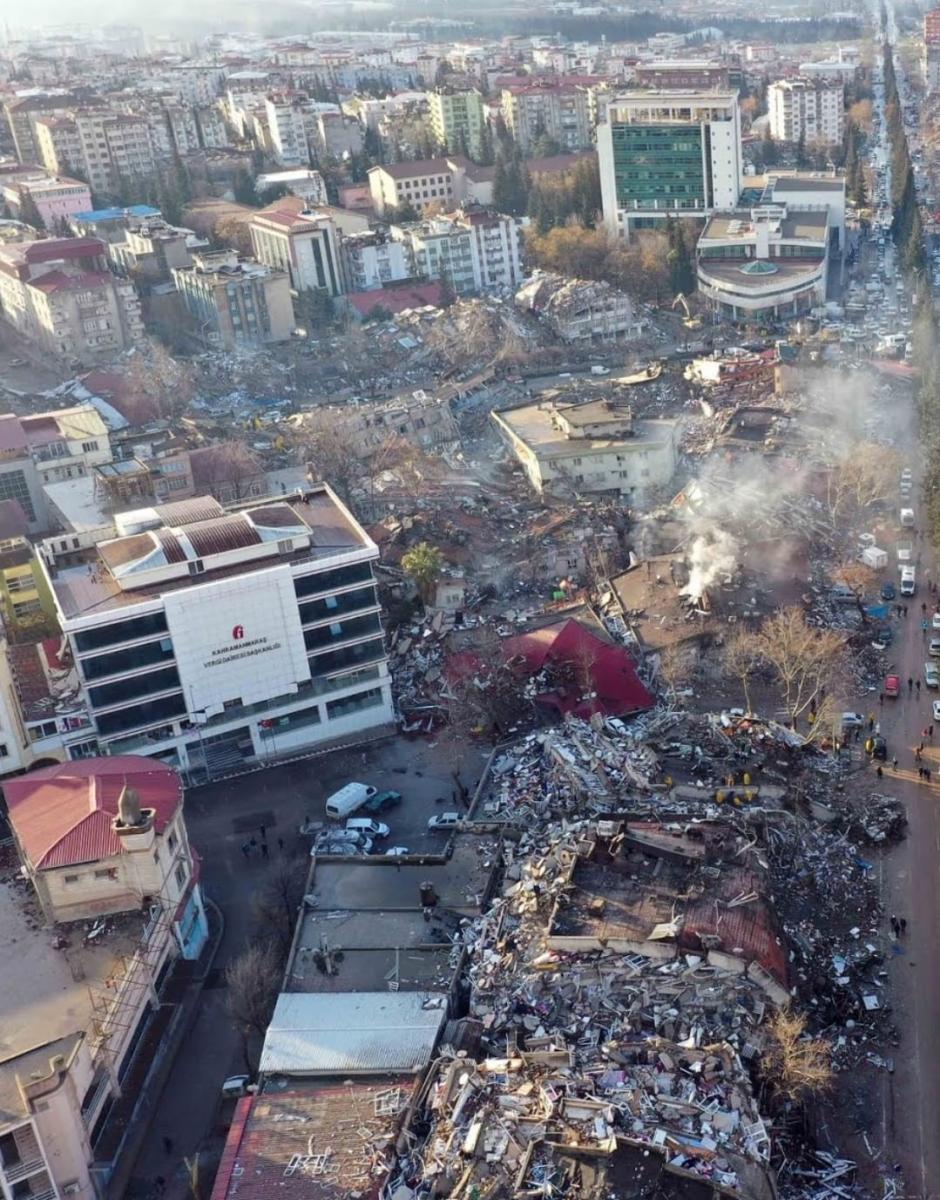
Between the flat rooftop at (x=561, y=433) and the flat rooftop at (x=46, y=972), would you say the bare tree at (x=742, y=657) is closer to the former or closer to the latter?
the flat rooftop at (x=561, y=433)

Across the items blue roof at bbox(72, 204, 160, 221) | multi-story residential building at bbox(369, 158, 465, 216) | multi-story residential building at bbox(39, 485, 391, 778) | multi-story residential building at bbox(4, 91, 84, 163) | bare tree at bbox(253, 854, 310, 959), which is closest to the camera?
bare tree at bbox(253, 854, 310, 959)

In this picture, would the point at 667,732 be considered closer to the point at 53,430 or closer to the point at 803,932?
the point at 803,932

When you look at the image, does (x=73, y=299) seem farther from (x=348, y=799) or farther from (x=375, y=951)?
(x=375, y=951)

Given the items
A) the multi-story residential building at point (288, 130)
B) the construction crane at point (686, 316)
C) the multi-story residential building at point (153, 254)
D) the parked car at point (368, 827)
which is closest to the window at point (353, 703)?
the parked car at point (368, 827)

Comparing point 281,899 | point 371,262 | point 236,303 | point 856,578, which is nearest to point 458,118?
point 371,262

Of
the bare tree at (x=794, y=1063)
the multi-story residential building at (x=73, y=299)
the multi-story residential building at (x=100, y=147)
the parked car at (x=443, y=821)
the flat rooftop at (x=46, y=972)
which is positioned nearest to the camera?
the bare tree at (x=794, y=1063)

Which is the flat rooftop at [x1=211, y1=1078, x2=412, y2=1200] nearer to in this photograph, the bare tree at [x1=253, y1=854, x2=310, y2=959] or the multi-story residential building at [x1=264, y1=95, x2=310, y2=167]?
the bare tree at [x1=253, y1=854, x2=310, y2=959]

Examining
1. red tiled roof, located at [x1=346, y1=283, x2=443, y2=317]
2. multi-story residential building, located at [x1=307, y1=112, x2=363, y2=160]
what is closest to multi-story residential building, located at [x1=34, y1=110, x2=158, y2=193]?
multi-story residential building, located at [x1=307, y1=112, x2=363, y2=160]
